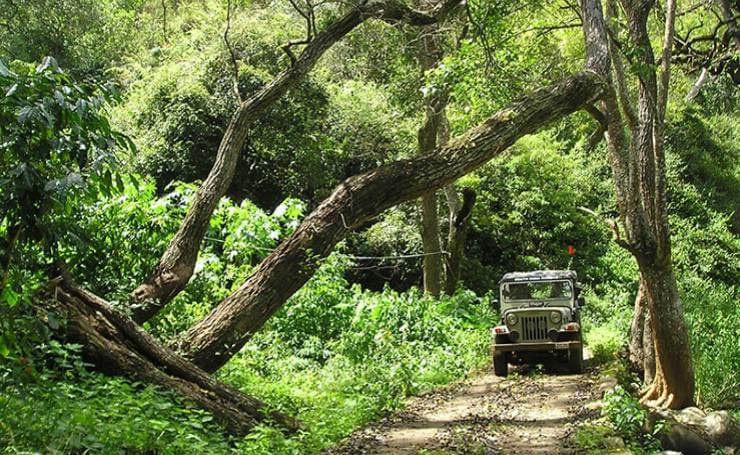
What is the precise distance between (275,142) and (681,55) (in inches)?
375

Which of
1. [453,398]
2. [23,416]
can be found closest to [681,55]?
[453,398]

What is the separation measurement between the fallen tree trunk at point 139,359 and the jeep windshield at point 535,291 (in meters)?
6.96

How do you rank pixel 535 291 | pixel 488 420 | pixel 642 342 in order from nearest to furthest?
pixel 488 420 → pixel 642 342 → pixel 535 291

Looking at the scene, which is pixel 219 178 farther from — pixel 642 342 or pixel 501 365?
pixel 642 342

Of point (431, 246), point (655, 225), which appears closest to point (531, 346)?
point (655, 225)

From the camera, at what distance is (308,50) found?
10125mm

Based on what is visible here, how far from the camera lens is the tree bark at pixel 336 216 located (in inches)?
332

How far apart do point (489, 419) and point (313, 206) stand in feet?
38.2

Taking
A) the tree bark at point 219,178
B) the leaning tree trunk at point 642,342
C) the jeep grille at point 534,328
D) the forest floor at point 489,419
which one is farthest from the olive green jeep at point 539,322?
the tree bark at point 219,178

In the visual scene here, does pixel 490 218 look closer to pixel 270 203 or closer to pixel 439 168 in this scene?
pixel 270 203

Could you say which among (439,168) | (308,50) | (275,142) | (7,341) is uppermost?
(275,142)

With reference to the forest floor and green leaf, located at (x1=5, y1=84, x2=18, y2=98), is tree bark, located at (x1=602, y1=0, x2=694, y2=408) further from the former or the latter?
green leaf, located at (x1=5, y1=84, x2=18, y2=98)

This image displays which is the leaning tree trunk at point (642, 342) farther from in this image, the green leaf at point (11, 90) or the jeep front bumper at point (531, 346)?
the green leaf at point (11, 90)

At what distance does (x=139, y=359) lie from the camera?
7434 mm
